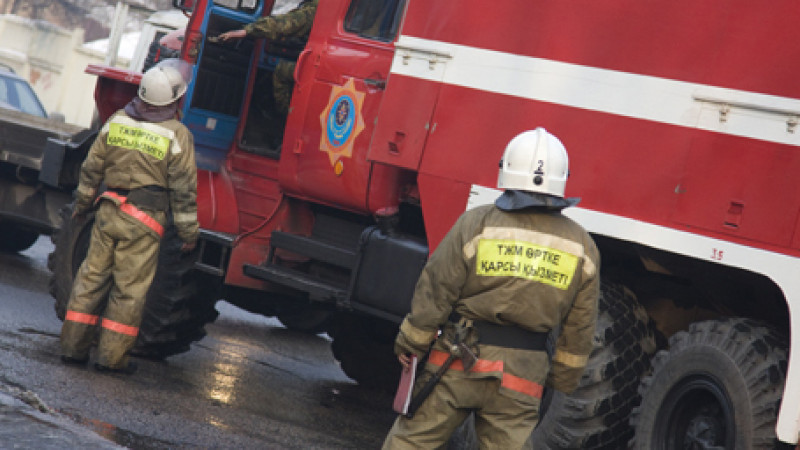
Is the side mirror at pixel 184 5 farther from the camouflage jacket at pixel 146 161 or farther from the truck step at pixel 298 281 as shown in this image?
the truck step at pixel 298 281

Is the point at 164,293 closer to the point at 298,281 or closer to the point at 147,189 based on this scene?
the point at 147,189

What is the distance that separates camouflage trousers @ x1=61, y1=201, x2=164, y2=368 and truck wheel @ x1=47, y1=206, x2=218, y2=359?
0.40 metres

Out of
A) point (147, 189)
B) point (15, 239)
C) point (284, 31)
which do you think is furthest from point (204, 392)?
point (15, 239)

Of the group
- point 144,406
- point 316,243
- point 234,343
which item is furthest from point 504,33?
point 234,343

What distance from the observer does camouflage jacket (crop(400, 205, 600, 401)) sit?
443 cm

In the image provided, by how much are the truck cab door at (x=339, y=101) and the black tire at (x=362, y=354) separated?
4.26 feet

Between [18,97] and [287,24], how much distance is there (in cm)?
709

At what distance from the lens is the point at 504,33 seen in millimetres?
6223

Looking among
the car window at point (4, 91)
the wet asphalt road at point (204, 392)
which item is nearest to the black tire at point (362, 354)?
the wet asphalt road at point (204, 392)

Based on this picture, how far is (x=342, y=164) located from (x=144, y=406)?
187 cm

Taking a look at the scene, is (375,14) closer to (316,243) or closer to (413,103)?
(413,103)

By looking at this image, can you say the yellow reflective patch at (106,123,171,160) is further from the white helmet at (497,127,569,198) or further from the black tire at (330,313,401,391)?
the white helmet at (497,127,569,198)

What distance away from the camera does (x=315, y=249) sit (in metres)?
7.52

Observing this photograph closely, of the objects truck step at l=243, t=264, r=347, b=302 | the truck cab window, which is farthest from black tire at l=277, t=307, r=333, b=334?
the truck cab window
